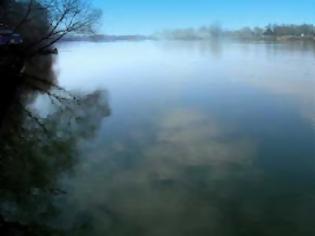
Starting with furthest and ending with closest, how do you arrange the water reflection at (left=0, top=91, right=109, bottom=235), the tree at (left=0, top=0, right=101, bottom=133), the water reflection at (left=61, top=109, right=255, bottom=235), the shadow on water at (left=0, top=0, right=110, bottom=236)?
the tree at (left=0, top=0, right=101, bottom=133)
the shadow on water at (left=0, top=0, right=110, bottom=236)
the water reflection at (left=0, top=91, right=109, bottom=235)
the water reflection at (left=61, top=109, right=255, bottom=235)

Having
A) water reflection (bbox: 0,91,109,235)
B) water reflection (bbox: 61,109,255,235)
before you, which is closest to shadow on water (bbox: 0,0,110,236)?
water reflection (bbox: 0,91,109,235)

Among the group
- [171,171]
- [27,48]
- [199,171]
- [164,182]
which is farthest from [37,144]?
[27,48]

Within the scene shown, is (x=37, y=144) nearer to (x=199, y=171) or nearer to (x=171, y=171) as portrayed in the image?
(x=171, y=171)

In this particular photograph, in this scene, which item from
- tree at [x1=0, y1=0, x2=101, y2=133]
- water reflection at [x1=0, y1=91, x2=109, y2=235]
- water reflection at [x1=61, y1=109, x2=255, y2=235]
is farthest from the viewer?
tree at [x1=0, y1=0, x2=101, y2=133]

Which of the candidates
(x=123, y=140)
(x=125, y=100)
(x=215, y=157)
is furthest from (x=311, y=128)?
(x=125, y=100)

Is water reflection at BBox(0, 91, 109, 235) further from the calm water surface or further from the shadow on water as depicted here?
the calm water surface

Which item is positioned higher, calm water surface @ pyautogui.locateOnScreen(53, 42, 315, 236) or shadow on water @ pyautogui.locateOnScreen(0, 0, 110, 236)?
shadow on water @ pyautogui.locateOnScreen(0, 0, 110, 236)

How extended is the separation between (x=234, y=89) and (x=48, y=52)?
22725mm

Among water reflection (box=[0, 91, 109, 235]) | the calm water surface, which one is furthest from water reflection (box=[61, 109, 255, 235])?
water reflection (box=[0, 91, 109, 235])

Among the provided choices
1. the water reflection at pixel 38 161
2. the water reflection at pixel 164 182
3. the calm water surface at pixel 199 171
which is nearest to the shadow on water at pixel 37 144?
the water reflection at pixel 38 161

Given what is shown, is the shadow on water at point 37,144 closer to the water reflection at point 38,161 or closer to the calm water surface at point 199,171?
the water reflection at point 38,161

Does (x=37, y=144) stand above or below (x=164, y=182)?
above

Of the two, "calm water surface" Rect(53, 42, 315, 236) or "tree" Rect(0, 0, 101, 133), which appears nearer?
"calm water surface" Rect(53, 42, 315, 236)

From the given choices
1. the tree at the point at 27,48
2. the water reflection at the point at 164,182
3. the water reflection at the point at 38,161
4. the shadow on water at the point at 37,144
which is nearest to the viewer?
the water reflection at the point at 164,182
